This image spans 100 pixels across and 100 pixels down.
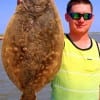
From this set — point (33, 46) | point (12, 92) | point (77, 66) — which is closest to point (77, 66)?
point (77, 66)

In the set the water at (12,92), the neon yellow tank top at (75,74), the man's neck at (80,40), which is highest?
the man's neck at (80,40)

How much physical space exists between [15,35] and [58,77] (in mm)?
933

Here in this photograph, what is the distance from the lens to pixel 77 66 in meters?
4.60

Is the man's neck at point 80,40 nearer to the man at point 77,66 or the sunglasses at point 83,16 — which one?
the man at point 77,66

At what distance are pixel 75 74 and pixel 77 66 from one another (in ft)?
0.34

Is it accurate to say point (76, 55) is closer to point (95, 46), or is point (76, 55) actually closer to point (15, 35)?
point (95, 46)

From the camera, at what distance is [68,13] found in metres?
4.59

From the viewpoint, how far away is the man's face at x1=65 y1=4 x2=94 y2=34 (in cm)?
445

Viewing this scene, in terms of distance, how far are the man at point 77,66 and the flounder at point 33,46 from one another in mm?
554

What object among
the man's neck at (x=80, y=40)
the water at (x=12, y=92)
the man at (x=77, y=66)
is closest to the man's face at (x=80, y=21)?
the man at (x=77, y=66)

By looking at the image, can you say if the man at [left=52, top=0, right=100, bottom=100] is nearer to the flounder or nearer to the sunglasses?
the sunglasses

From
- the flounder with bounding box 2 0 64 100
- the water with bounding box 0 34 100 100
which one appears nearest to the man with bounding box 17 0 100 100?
the flounder with bounding box 2 0 64 100

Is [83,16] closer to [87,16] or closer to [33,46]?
[87,16]

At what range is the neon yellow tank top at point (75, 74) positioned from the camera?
15.1 ft
